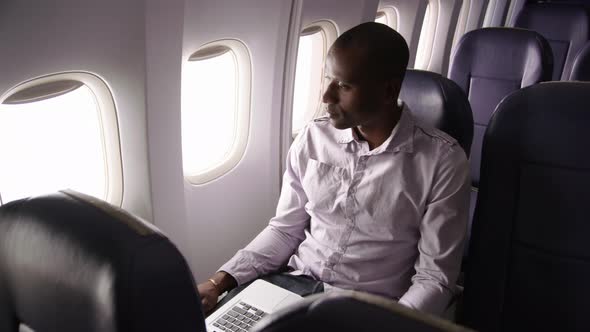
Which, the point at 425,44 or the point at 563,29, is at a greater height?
the point at 563,29

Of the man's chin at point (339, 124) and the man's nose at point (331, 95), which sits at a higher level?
the man's nose at point (331, 95)

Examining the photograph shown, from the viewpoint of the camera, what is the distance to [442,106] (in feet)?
Result: 5.95

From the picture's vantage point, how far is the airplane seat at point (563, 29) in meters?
4.68

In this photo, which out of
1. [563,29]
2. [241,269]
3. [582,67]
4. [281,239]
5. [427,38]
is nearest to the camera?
[241,269]

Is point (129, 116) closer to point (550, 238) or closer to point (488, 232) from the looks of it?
point (488, 232)

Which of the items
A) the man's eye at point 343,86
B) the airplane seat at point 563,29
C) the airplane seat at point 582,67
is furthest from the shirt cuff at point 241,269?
the airplane seat at point 563,29

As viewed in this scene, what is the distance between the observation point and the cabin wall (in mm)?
1311

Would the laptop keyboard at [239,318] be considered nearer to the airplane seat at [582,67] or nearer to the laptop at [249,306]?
the laptop at [249,306]

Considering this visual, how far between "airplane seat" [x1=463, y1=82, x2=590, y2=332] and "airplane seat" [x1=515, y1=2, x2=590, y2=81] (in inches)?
144

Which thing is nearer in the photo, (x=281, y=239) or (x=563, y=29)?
(x=281, y=239)

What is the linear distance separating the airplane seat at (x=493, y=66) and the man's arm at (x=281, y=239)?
1.35 meters

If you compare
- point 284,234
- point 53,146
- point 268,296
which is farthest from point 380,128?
point 53,146

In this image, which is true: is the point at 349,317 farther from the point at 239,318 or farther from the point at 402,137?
the point at 402,137

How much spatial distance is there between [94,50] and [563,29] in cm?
453
